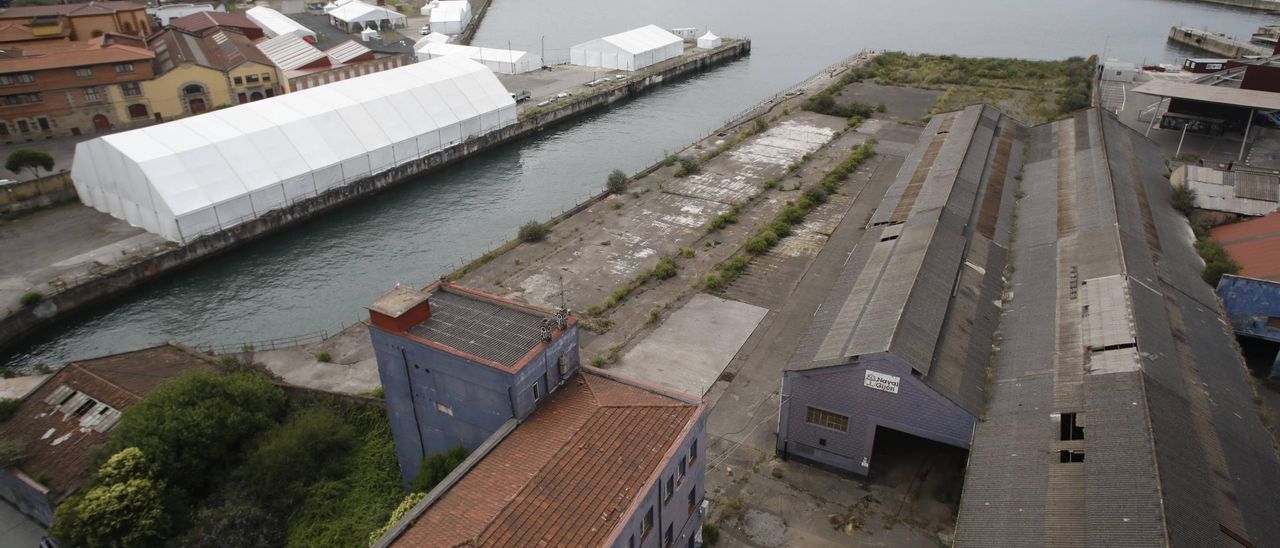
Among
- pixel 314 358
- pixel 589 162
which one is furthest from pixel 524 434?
pixel 589 162

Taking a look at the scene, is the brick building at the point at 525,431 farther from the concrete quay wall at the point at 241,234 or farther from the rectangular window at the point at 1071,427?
the concrete quay wall at the point at 241,234

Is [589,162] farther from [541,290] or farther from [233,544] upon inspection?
[233,544]

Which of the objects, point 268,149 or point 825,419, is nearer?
point 825,419

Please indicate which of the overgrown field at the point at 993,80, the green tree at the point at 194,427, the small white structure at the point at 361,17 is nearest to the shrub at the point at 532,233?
the green tree at the point at 194,427

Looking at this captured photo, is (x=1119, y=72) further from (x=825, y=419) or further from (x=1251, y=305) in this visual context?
(x=825, y=419)

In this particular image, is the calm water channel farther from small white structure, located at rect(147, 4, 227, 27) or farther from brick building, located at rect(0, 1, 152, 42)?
brick building, located at rect(0, 1, 152, 42)

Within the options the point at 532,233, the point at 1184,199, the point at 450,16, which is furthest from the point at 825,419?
the point at 450,16
